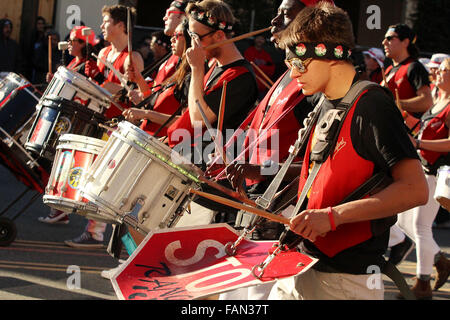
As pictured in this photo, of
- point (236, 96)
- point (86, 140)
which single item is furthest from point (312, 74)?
point (86, 140)

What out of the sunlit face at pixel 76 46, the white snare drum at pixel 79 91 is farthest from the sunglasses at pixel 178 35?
the sunlit face at pixel 76 46

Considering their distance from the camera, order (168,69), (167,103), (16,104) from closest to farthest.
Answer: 1. (167,103)
2. (168,69)
3. (16,104)

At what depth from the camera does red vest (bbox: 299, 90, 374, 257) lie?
2477 millimetres

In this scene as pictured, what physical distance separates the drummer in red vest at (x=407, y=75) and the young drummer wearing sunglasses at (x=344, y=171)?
3.91 metres

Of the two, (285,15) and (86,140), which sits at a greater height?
(285,15)

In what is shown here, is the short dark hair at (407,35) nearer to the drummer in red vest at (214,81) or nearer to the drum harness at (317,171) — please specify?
the drummer in red vest at (214,81)

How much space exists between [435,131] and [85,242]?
2.99 m

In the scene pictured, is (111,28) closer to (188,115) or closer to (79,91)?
(79,91)

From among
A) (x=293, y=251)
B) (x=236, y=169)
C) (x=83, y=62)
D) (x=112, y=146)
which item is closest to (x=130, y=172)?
(x=112, y=146)

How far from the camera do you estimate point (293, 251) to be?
253 cm

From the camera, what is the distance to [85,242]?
260 inches

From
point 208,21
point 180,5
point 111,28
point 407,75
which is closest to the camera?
point 208,21

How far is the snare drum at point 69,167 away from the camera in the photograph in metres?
4.42
